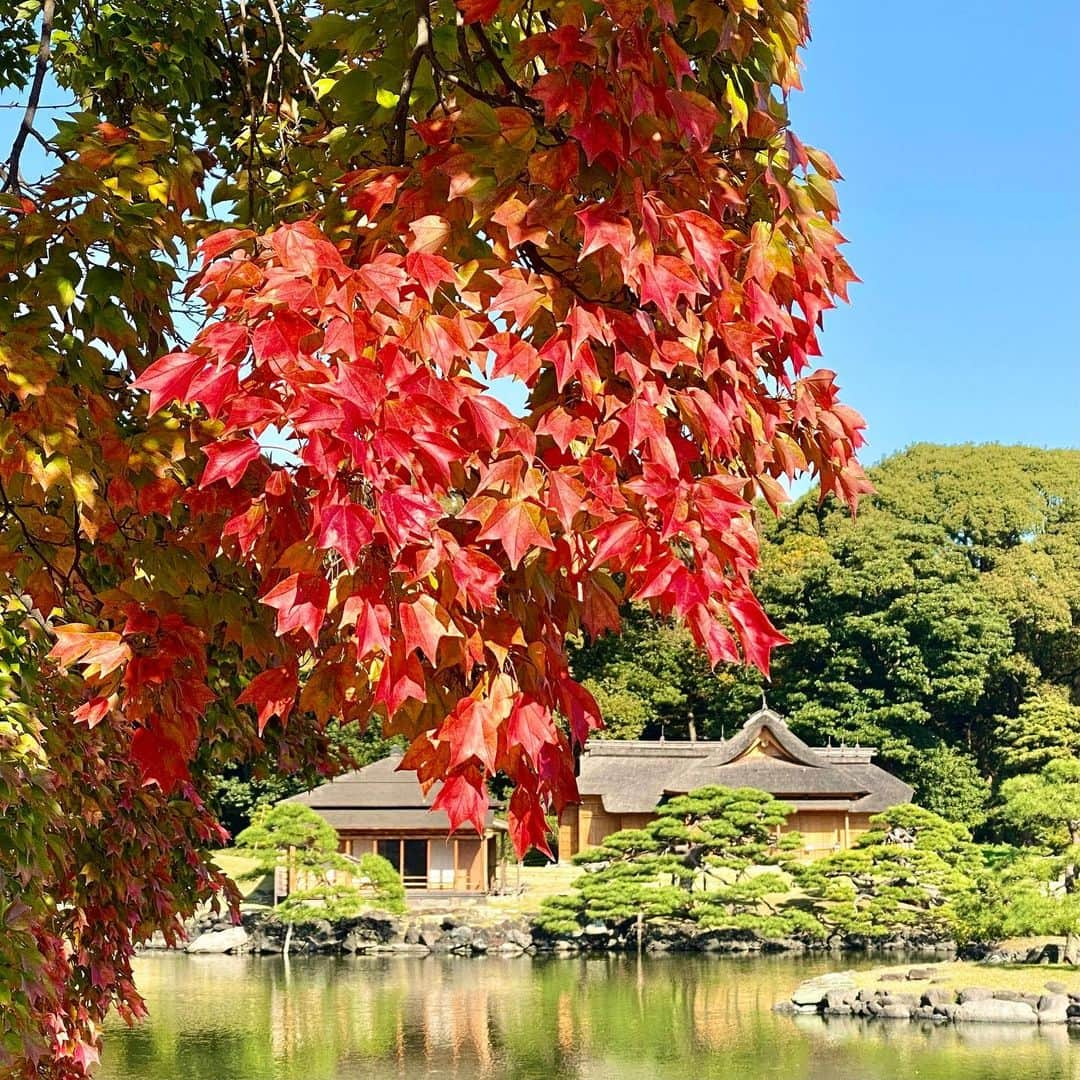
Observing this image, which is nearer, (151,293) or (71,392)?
(71,392)

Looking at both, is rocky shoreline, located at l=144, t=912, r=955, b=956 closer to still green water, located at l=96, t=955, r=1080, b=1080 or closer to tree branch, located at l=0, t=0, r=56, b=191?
still green water, located at l=96, t=955, r=1080, b=1080

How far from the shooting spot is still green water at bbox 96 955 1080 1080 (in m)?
12.6

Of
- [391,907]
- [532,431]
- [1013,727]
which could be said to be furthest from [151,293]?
[1013,727]

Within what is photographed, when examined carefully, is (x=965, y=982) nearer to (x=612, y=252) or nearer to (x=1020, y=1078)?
(x=1020, y=1078)

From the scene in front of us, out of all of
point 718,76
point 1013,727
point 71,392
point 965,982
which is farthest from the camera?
point 1013,727

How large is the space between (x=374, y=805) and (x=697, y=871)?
6.31 metres

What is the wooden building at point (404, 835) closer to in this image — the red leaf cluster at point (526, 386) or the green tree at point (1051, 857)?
the green tree at point (1051, 857)

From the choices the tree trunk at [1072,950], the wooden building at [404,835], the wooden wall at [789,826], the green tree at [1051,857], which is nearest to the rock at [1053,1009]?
the green tree at [1051,857]

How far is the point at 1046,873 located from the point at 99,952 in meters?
15.0

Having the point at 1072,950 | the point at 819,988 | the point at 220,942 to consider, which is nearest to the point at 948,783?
the point at 1072,950

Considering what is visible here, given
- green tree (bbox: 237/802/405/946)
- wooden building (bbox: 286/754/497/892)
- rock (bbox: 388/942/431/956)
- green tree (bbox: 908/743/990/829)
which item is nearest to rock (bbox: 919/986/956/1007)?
rock (bbox: 388/942/431/956)

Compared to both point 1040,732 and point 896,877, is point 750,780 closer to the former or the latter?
point 896,877

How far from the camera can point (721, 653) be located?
1.29 m

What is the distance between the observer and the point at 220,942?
2212 cm
